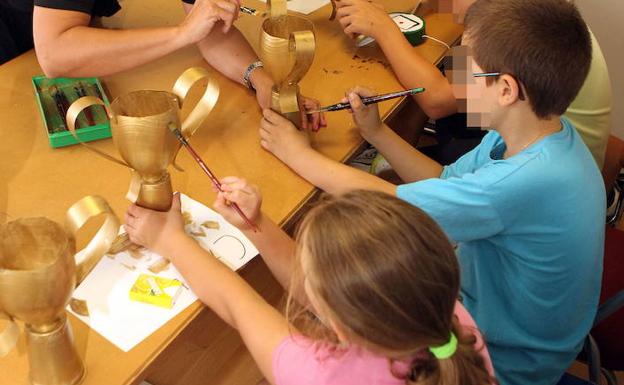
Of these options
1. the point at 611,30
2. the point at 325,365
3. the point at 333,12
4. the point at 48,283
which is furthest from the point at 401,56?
the point at 611,30

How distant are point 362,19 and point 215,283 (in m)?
0.94

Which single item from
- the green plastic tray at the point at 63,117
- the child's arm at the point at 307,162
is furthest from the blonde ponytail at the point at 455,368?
the green plastic tray at the point at 63,117

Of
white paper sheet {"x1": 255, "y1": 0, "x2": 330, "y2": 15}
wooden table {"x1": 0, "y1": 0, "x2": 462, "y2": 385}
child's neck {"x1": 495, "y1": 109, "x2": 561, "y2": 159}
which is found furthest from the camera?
white paper sheet {"x1": 255, "y1": 0, "x2": 330, "y2": 15}

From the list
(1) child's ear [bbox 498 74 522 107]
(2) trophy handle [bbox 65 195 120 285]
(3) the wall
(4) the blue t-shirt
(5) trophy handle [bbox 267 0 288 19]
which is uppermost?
(5) trophy handle [bbox 267 0 288 19]

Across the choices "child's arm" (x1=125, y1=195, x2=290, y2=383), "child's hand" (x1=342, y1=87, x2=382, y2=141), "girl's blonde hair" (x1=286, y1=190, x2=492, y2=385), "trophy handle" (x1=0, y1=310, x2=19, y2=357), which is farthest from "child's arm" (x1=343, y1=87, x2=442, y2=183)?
"trophy handle" (x1=0, y1=310, x2=19, y2=357)

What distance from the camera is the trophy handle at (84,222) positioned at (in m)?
0.87

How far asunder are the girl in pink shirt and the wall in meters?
1.98

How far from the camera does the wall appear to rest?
249 cm

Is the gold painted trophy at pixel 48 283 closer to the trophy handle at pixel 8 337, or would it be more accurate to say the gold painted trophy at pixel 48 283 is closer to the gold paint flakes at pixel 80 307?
the trophy handle at pixel 8 337

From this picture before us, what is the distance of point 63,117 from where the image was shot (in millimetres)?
1382

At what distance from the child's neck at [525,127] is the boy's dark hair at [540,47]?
0.02 metres

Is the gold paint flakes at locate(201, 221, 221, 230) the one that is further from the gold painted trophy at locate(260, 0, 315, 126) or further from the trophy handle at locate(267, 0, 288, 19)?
the trophy handle at locate(267, 0, 288, 19)

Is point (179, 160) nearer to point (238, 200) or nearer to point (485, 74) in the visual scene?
point (238, 200)

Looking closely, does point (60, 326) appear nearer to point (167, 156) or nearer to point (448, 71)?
point (167, 156)
